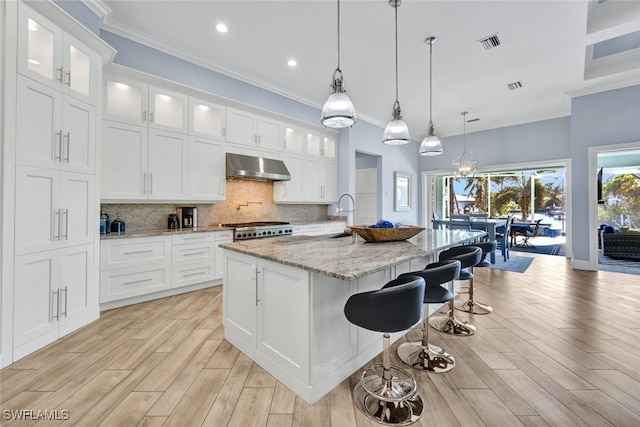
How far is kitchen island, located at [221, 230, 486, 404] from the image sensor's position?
1.68m

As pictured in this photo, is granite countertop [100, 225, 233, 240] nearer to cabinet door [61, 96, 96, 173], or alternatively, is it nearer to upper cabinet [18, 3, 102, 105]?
cabinet door [61, 96, 96, 173]

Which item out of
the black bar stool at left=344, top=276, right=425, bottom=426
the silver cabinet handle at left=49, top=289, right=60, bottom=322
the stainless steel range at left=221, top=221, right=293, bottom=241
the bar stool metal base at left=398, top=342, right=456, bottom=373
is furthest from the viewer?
the stainless steel range at left=221, top=221, right=293, bottom=241

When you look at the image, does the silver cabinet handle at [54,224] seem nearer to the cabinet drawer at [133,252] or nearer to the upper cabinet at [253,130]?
the cabinet drawer at [133,252]

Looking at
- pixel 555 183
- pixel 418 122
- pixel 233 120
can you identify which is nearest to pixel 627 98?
pixel 418 122

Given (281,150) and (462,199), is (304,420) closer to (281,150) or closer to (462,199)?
(281,150)

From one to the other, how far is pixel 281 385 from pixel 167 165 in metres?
3.11

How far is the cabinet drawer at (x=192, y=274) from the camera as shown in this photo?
360cm

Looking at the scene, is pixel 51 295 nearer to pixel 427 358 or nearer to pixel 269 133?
pixel 427 358

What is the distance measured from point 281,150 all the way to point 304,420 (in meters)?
4.20

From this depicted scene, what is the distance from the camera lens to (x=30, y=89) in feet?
7.30

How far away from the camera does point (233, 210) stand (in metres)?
4.71

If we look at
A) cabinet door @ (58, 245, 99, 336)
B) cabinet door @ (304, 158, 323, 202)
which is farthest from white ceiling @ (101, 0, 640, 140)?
cabinet door @ (58, 245, 99, 336)

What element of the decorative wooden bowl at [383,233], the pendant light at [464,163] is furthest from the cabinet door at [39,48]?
the pendant light at [464,163]

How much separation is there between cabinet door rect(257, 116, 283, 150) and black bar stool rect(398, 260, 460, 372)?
11.7ft
